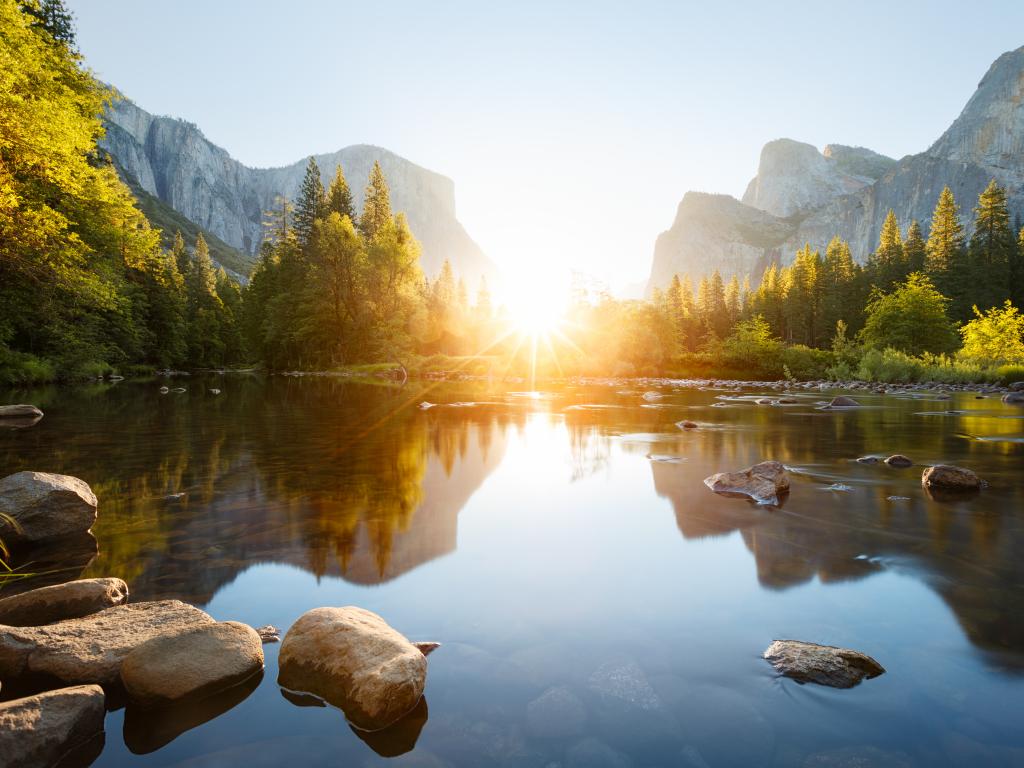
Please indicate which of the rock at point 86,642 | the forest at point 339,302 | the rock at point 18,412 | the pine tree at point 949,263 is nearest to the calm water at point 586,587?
the rock at point 86,642

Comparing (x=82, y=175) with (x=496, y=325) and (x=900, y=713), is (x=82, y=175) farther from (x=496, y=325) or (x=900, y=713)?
(x=496, y=325)

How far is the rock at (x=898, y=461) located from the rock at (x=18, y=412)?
78.8 feet

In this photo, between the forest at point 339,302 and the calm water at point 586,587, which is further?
the forest at point 339,302

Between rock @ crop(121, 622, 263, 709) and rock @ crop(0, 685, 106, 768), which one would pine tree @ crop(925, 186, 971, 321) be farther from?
rock @ crop(0, 685, 106, 768)

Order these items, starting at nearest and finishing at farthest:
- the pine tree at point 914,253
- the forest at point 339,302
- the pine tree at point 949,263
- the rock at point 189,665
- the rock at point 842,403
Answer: the rock at point 189,665
the forest at point 339,302
the rock at point 842,403
the pine tree at point 949,263
the pine tree at point 914,253

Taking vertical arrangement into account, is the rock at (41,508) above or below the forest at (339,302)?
below

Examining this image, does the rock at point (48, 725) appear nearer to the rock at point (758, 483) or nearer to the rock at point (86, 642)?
the rock at point (86, 642)

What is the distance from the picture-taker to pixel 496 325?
7319 centimetres

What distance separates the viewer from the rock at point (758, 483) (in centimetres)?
893

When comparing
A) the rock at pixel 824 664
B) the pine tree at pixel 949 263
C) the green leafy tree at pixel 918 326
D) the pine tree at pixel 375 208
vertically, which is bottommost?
the rock at pixel 824 664

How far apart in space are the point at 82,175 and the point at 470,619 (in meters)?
24.6

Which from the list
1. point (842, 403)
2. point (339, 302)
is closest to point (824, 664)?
point (842, 403)

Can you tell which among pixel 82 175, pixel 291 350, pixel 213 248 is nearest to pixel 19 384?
pixel 82 175

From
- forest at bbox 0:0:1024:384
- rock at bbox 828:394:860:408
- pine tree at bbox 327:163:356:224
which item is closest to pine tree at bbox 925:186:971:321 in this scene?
forest at bbox 0:0:1024:384
